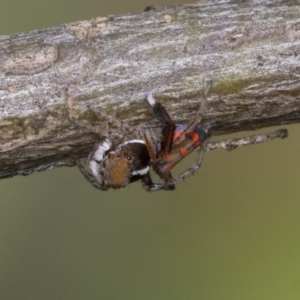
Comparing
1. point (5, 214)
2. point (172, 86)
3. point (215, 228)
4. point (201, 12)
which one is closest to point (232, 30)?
point (201, 12)

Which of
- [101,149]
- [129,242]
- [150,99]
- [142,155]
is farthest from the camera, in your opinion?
[129,242]

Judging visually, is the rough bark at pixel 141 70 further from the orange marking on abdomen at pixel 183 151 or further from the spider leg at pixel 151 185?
the spider leg at pixel 151 185

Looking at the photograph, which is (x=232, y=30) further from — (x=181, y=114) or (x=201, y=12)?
(x=181, y=114)

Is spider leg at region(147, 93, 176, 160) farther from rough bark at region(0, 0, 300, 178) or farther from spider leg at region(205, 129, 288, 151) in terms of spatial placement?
spider leg at region(205, 129, 288, 151)

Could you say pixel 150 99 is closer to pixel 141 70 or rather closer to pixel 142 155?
pixel 141 70

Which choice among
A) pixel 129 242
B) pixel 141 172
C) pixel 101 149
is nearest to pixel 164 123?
pixel 101 149
